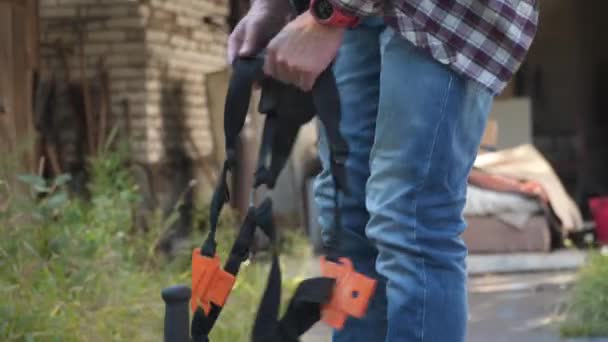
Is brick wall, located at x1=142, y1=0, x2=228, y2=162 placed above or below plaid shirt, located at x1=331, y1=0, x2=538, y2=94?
below

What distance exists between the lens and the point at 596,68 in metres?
10.4

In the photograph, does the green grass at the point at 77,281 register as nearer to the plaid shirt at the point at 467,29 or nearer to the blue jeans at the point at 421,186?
the blue jeans at the point at 421,186

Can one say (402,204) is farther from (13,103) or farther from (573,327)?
(13,103)

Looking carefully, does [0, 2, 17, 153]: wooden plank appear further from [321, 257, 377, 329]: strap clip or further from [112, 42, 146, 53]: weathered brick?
[321, 257, 377, 329]: strap clip

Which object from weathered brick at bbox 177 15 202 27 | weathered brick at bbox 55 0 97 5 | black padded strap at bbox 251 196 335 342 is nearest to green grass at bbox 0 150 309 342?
black padded strap at bbox 251 196 335 342

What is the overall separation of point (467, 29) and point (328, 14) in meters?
0.25

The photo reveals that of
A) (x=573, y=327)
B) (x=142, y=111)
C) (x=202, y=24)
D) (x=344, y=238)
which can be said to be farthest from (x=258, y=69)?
(x=202, y=24)

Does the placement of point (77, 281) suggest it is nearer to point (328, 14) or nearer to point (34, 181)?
point (34, 181)

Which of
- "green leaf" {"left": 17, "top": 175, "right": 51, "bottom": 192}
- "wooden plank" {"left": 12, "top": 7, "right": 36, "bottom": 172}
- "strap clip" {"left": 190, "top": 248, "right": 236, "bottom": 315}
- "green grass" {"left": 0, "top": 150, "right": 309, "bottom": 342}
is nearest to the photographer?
"strap clip" {"left": 190, "top": 248, "right": 236, "bottom": 315}

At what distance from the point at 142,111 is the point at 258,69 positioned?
546 centimetres

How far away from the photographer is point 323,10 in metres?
1.96

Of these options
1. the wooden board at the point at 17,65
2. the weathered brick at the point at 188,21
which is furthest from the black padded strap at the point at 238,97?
the weathered brick at the point at 188,21

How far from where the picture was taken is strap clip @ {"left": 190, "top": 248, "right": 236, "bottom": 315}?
1.91m

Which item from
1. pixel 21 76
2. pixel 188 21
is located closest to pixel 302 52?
pixel 21 76
